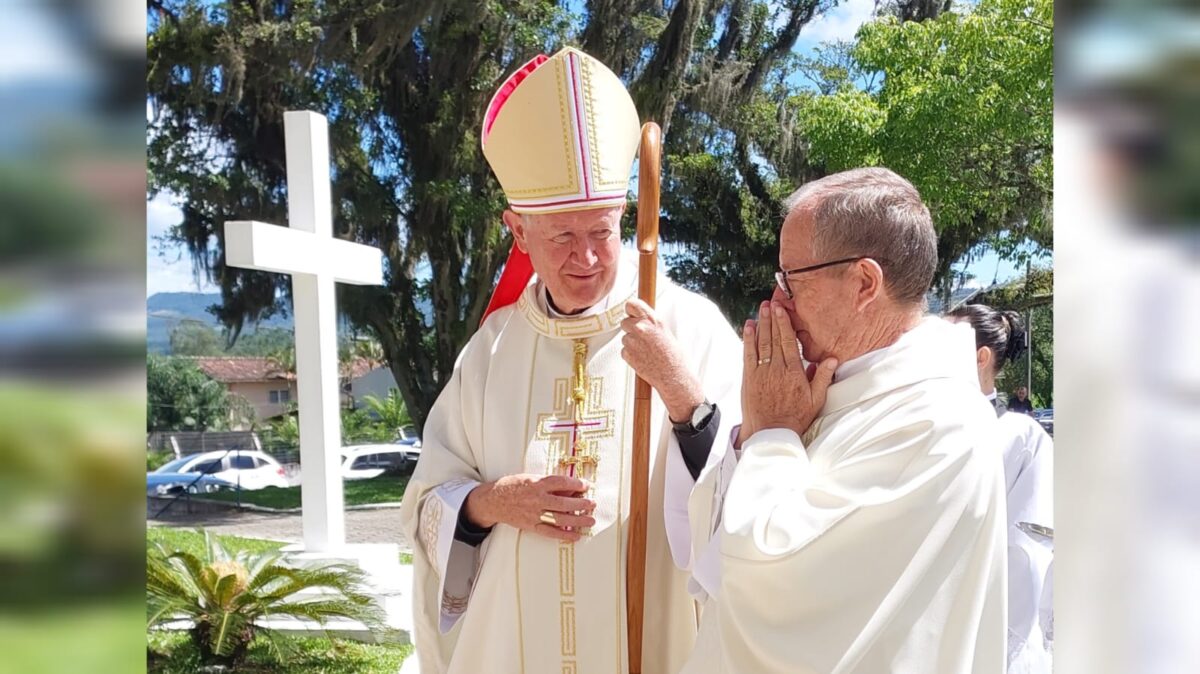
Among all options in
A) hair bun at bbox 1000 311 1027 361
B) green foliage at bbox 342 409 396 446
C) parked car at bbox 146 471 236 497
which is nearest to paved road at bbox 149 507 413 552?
parked car at bbox 146 471 236 497

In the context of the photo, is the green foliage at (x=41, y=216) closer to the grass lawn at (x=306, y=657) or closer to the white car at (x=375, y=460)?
the grass lawn at (x=306, y=657)

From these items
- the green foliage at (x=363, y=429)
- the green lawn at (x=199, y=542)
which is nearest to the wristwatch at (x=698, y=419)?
the green lawn at (x=199, y=542)

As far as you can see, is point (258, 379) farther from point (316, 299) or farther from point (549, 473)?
point (549, 473)

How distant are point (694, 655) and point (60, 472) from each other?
4.75 ft

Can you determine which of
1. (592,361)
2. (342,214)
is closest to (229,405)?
(342,214)

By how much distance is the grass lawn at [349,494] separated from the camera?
1812 cm

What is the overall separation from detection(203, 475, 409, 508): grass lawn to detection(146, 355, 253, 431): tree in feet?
8.91

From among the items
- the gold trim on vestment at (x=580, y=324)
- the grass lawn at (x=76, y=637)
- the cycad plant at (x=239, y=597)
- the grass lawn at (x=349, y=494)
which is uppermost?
the gold trim on vestment at (x=580, y=324)

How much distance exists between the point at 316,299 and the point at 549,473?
390cm

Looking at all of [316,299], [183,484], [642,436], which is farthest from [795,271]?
[183,484]

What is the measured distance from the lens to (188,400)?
21500 millimetres

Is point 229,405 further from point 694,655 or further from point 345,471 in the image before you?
point 694,655

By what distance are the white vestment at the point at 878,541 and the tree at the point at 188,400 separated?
69.0 ft

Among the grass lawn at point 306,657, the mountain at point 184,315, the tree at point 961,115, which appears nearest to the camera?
the grass lawn at point 306,657
